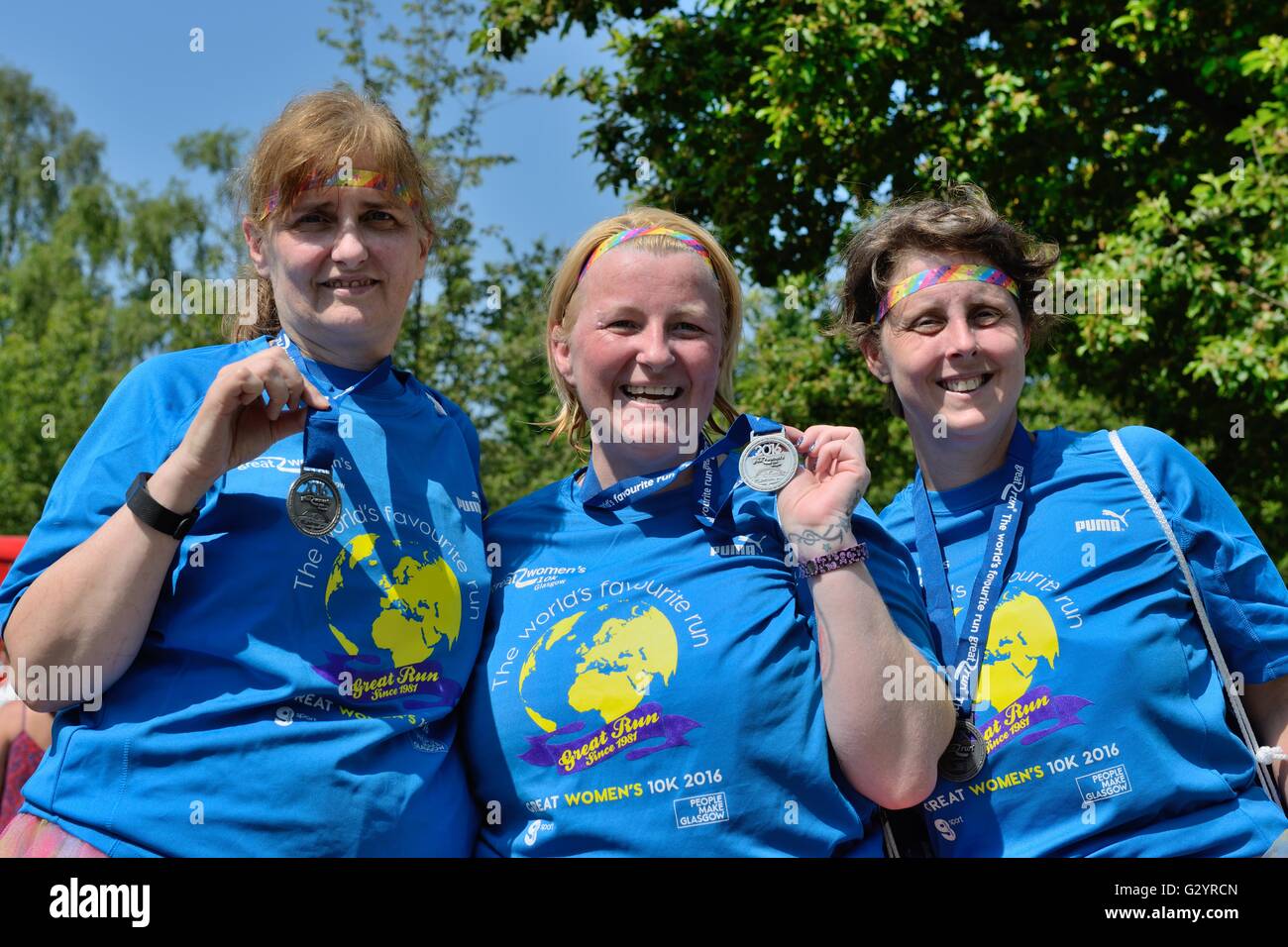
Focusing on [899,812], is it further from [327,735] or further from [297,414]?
[297,414]

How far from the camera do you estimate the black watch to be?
2400 mm

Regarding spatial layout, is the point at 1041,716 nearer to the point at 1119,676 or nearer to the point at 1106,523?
the point at 1119,676

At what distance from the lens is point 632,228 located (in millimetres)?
3260

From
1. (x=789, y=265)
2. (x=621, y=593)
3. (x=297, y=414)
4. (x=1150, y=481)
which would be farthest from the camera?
(x=789, y=265)

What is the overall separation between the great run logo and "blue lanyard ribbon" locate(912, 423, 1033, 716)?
160 millimetres

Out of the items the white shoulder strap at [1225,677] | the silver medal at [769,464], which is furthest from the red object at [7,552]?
the white shoulder strap at [1225,677]

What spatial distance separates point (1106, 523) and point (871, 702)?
0.89 meters

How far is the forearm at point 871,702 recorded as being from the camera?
103 inches

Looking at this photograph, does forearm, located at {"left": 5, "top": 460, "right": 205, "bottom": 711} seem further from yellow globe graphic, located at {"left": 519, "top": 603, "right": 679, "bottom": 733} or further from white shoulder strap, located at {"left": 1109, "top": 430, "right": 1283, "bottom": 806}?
white shoulder strap, located at {"left": 1109, "top": 430, "right": 1283, "bottom": 806}

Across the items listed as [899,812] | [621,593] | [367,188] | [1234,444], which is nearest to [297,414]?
[367,188]

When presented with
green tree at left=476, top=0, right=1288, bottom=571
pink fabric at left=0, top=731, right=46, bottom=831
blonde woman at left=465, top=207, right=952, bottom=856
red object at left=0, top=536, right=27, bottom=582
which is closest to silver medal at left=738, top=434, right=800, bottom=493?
blonde woman at left=465, top=207, right=952, bottom=856

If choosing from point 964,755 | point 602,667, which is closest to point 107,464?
point 602,667

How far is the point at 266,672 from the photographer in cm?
252

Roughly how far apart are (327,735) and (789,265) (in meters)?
8.89
